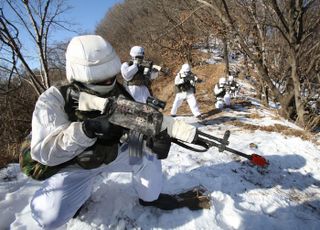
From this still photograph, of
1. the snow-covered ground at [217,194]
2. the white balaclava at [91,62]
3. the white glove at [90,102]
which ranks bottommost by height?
the snow-covered ground at [217,194]

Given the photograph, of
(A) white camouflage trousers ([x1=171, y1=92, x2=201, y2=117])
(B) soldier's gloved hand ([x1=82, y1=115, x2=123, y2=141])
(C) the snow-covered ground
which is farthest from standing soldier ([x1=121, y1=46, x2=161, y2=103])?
(B) soldier's gloved hand ([x1=82, y1=115, x2=123, y2=141])

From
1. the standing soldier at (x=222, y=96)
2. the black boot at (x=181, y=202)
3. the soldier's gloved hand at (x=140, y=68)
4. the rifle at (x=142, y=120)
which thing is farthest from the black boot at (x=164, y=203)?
the standing soldier at (x=222, y=96)

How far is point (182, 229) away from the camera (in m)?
2.46

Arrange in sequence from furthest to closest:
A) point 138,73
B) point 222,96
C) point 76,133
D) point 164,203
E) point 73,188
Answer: point 222,96
point 138,73
point 164,203
point 73,188
point 76,133

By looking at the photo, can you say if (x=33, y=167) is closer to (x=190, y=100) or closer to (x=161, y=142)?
(x=161, y=142)

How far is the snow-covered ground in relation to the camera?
8.35ft

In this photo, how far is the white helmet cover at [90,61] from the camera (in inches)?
84.9

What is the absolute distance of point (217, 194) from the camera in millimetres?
2939

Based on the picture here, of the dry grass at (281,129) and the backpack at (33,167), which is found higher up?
the backpack at (33,167)

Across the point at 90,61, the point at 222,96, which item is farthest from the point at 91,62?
the point at 222,96

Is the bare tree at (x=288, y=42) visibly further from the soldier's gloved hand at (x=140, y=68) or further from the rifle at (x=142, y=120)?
the rifle at (x=142, y=120)

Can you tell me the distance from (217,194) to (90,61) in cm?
178

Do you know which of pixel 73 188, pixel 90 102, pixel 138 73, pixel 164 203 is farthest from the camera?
pixel 138 73

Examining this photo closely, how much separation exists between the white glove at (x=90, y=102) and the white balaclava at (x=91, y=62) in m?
0.12
